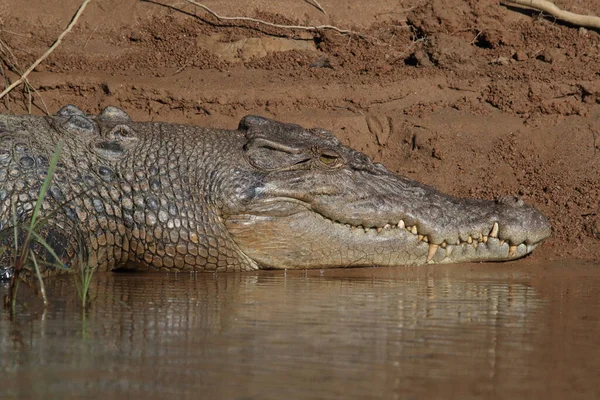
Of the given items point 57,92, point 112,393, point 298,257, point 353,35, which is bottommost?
point 112,393

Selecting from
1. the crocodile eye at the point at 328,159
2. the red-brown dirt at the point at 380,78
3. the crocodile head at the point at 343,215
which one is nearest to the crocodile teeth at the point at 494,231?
the crocodile head at the point at 343,215

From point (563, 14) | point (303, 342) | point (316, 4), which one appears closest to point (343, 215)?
point (303, 342)

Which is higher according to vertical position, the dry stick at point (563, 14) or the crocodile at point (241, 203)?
the dry stick at point (563, 14)

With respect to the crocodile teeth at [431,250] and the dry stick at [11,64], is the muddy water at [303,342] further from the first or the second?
the dry stick at [11,64]

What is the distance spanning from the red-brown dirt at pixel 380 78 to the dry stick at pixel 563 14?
9 cm

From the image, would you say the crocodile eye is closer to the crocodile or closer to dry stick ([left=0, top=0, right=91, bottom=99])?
the crocodile

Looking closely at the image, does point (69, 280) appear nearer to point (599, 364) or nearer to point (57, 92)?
point (599, 364)

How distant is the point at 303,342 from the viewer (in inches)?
138

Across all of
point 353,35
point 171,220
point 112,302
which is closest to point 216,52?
point 353,35

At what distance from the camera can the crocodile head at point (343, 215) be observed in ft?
19.6

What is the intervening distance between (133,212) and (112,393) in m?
3.14

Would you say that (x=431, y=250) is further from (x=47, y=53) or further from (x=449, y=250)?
(x=47, y=53)

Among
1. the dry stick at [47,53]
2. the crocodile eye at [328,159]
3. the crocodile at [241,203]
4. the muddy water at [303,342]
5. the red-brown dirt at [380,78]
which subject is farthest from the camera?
the dry stick at [47,53]

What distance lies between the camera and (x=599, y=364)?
3301 mm
